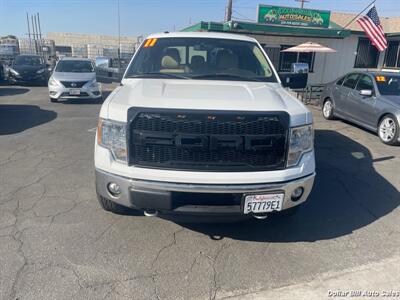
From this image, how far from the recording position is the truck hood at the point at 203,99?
2.78 metres

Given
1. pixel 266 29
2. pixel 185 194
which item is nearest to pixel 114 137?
pixel 185 194

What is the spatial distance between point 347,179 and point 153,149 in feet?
11.6

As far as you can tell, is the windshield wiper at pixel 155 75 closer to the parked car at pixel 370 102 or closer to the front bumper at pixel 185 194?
the front bumper at pixel 185 194

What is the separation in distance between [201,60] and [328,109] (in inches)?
268

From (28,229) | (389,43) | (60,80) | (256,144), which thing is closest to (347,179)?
(256,144)

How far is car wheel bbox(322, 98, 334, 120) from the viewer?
9.79 metres

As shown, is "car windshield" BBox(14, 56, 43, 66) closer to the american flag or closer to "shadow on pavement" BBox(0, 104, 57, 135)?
"shadow on pavement" BBox(0, 104, 57, 135)

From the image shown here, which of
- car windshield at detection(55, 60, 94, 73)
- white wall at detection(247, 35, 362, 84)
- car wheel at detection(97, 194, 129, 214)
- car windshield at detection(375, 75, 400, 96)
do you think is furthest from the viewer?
white wall at detection(247, 35, 362, 84)

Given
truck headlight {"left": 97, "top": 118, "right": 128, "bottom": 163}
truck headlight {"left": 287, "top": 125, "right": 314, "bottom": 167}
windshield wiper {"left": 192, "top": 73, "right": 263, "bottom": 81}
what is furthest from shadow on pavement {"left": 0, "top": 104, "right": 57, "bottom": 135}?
truck headlight {"left": 287, "top": 125, "right": 314, "bottom": 167}

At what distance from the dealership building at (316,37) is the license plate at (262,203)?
11977 mm

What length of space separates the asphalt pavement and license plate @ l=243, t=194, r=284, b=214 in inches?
21.0

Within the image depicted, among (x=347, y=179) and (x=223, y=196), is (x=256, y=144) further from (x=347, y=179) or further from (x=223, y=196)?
(x=347, y=179)

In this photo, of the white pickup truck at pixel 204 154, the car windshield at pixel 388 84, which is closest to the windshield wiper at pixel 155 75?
the white pickup truck at pixel 204 154

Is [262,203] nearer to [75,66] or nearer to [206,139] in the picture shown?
[206,139]
